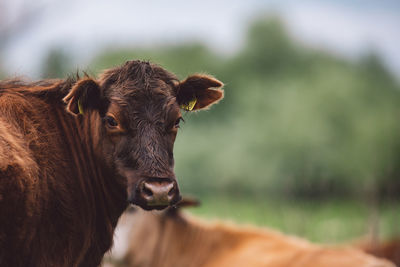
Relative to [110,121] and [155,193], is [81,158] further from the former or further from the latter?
[155,193]

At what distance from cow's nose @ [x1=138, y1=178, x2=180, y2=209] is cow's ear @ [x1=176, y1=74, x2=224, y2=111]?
1.06 m

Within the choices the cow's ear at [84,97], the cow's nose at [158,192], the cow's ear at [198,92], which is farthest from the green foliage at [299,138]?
the cow's nose at [158,192]

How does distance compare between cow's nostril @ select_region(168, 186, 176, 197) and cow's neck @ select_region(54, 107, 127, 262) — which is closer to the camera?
cow's nostril @ select_region(168, 186, 176, 197)

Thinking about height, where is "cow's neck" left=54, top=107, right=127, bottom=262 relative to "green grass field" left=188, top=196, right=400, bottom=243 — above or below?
above

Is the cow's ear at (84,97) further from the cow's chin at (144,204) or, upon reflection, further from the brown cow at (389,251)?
the brown cow at (389,251)

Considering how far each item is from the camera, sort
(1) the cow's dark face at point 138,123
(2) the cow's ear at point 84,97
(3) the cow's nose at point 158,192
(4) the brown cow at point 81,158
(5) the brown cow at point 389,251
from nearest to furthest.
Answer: (4) the brown cow at point 81,158, (3) the cow's nose at point 158,192, (1) the cow's dark face at point 138,123, (2) the cow's ear at point 84,97, (5) the brown cow at point 389,251

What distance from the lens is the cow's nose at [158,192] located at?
167 inches

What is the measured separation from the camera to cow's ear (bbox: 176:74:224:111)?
5156 mm

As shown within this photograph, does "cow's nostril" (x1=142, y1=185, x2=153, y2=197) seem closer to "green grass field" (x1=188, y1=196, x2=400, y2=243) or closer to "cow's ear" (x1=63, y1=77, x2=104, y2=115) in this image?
"cow's ear" (x1=63, y1=77, x2=104, y2=115)

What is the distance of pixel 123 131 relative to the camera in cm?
459

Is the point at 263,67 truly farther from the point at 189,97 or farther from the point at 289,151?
the point at 189,97

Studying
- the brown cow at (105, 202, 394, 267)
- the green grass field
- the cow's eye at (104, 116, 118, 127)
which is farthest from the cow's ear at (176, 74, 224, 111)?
the green grass field

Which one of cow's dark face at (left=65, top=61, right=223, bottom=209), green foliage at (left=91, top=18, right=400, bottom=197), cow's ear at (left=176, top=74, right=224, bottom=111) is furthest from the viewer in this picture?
green foliage at (left=91, top=18, right=400, bottom=197)

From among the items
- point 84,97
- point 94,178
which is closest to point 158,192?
point 94,178
